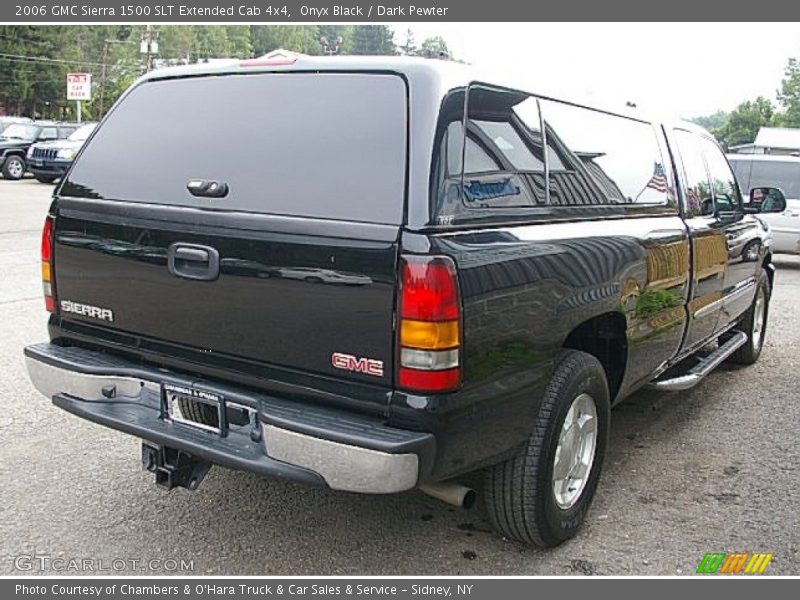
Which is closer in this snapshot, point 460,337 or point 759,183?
point 460,337

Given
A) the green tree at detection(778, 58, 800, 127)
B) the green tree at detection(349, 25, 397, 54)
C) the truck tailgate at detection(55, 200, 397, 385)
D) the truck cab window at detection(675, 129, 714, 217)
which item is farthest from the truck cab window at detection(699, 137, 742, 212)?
the green tree at detection(778, 58, 800, 127)

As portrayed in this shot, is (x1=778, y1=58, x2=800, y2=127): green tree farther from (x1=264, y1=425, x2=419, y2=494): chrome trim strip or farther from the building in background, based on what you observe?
(x1=264, y1=425, x2=419, y2=494): chrome trim strip

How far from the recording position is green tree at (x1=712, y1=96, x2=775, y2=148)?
5831 cm

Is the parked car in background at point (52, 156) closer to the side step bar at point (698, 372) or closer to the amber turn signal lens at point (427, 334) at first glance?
the side step bar at point (698, 372)

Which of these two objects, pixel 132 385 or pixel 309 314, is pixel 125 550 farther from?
pixel 309 314

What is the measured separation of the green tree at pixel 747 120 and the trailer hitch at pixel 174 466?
5898cm

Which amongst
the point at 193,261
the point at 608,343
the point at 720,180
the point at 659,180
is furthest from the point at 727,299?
the point at 193,261

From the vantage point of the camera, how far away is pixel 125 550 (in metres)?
3.35

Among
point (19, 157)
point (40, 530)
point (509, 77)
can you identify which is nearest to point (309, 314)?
point (509, 77)

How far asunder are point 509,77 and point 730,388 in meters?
3.69

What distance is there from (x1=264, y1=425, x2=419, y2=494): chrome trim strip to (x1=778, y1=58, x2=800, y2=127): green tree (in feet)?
211

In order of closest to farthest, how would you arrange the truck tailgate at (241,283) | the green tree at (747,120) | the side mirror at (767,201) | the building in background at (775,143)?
the truck tailgate at (241,283), the side mirror at (767,201), the building in background at (775,143), the green tree at (747,120)

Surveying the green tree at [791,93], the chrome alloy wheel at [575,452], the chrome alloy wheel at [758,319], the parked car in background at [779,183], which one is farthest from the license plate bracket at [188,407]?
the green tree at [791,93]

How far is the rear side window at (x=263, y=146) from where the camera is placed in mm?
2832
